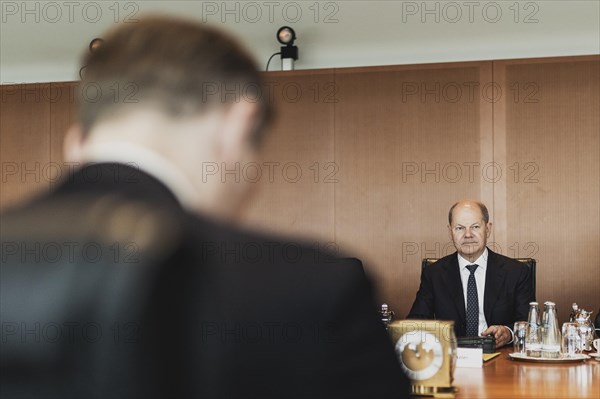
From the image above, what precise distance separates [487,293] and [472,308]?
0.43 ft

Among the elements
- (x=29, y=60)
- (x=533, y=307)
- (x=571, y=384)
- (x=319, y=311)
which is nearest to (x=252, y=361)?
(x=319, y=311)

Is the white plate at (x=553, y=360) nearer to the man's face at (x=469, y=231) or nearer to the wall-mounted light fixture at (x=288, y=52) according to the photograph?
the man's face at (x=469, y=231)

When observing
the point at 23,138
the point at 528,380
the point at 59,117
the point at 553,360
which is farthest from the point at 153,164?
the point at 23,138

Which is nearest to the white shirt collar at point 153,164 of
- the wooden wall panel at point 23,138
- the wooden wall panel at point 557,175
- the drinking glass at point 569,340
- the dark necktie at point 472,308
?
the drinking glass at point 569,340

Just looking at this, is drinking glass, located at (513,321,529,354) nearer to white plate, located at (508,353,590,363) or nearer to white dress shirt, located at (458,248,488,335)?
white plate, located at (508,353,590,363)

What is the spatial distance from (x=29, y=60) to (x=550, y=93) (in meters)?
4.45

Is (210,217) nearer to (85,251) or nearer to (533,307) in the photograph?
(85,251)

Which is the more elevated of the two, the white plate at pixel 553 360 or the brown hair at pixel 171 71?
the brown hair at pixel 171 71

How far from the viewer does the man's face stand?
4984 millimetres

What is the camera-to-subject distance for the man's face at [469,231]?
16.4ft

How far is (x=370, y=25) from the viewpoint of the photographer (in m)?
6.43

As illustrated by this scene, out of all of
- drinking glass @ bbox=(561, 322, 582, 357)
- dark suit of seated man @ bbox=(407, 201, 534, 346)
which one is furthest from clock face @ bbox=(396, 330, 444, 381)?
dark suit of seated man @ bbox=(407, 201, 534, 346)

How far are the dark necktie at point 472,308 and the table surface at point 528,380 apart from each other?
141 cm

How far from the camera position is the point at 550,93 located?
6.29 m
